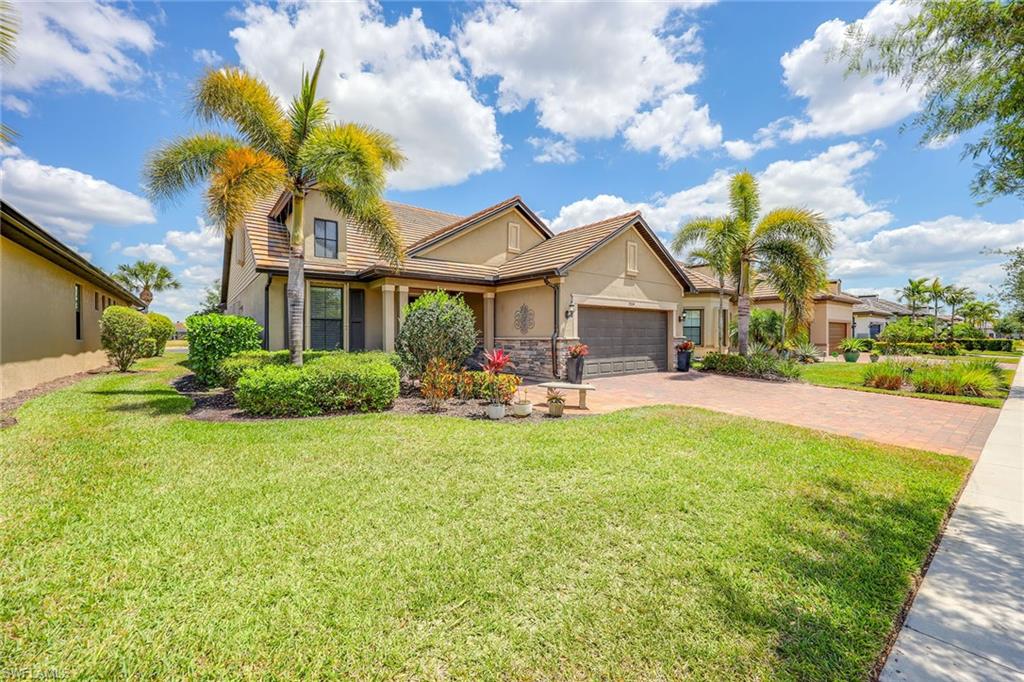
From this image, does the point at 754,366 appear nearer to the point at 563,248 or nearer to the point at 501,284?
the point at 563,248

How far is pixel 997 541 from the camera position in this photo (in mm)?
3805

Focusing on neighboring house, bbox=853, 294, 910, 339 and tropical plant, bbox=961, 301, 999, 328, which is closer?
neighboring house, bbox=853, 294, 910, 339

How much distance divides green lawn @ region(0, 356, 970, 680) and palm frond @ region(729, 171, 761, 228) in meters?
13.4

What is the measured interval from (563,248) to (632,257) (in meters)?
2.77

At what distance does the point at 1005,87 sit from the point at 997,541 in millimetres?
5960

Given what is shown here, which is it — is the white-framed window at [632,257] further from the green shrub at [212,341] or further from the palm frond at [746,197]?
the green shrub at [212,341]

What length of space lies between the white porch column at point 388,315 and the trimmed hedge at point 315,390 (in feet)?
16.3

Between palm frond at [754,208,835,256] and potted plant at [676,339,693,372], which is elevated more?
palm frond at [754,208,835,256]

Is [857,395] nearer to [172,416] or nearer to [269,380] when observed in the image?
[269,380]

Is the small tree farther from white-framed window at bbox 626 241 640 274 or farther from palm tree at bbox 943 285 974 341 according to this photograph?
palm tree at bbox 943 285 974 341

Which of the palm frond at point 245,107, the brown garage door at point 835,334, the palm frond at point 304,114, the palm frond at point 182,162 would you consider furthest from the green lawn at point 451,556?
the brown garage door at point 835,334

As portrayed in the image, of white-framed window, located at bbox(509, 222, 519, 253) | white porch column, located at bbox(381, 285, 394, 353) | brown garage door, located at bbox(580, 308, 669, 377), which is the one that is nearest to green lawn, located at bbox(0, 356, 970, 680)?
white porch column, located at bbox(381, 285, 394, 353)

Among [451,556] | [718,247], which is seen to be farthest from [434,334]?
[718,247]

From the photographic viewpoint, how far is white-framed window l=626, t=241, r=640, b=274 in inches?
616
